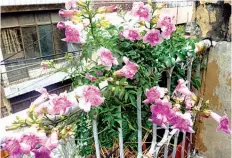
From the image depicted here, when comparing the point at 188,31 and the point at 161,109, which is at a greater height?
the point at 188,31

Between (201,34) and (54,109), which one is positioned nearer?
(54,109)

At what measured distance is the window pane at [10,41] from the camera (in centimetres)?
562

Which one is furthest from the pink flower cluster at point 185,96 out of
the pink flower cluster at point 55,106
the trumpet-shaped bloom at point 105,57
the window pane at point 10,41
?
the window pane at point 10,41

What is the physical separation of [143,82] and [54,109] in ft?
1.00

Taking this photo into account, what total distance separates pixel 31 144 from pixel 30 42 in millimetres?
5940

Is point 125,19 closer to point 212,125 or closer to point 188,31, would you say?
point 188,31

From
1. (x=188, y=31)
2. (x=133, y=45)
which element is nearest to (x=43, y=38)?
(x=188, y=31)

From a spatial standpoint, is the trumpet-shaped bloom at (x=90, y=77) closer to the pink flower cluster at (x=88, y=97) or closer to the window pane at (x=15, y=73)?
A: the pink flower cluster at (x=88, y=97)

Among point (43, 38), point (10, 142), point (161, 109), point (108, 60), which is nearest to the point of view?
point (10, 142)

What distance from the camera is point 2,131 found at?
553 millimetres

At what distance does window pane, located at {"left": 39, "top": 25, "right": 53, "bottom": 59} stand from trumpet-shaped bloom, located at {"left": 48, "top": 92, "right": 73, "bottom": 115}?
5831mm

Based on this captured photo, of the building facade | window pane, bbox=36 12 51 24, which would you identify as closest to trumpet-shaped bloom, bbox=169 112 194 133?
the building facade

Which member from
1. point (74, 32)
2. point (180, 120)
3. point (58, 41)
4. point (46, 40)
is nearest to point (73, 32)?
point (74, 32)

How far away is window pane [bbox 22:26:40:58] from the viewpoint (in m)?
5.98
